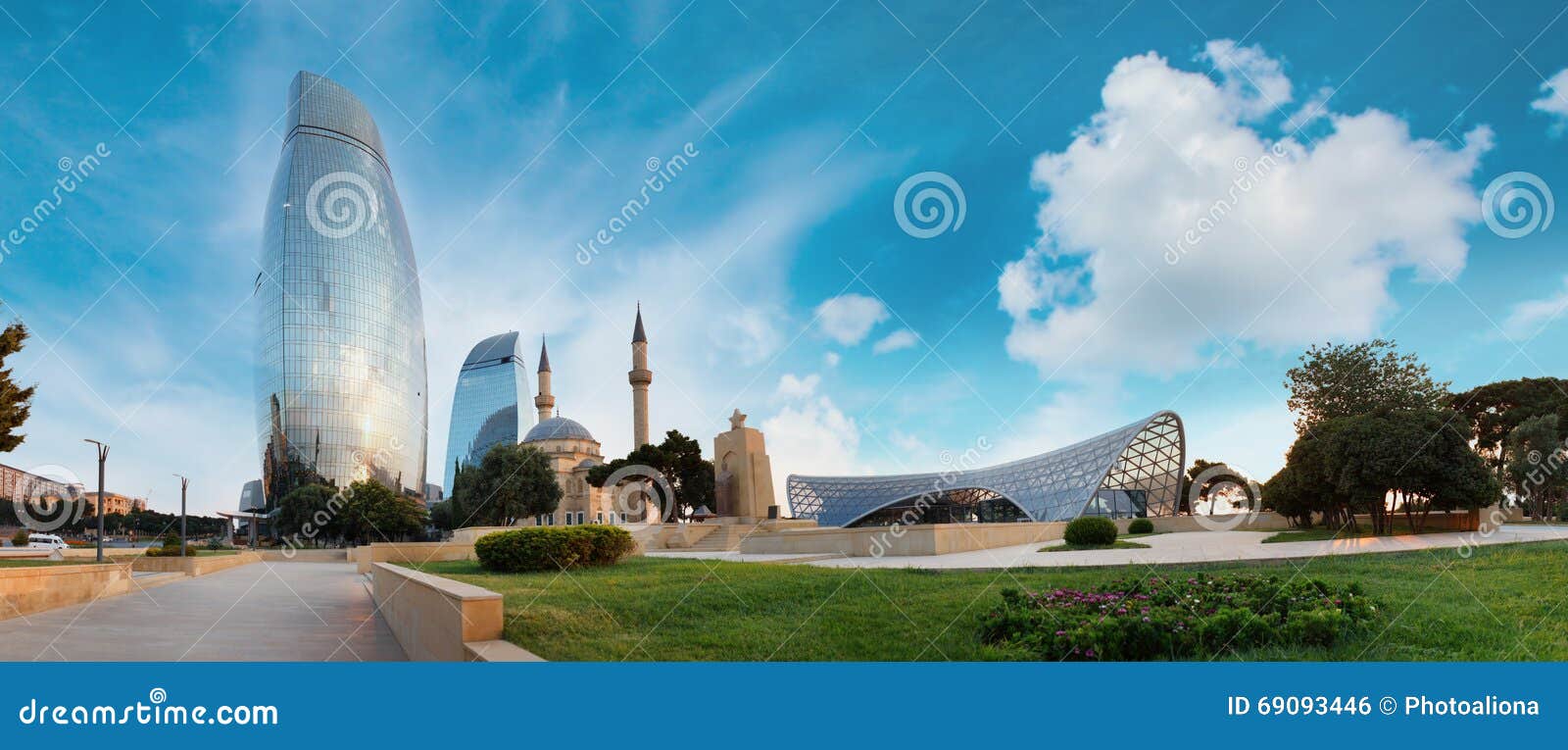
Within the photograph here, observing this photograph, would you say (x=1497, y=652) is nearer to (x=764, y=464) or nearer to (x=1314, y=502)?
(x=1314, y=502)

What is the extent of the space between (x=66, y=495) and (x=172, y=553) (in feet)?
163

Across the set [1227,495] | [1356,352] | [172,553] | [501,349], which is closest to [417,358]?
[501,349]

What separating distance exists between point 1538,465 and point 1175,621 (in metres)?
35.7

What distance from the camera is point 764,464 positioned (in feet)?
112

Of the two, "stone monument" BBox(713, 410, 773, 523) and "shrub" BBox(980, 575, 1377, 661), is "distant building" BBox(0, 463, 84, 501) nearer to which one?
"stone monument" BBox(713, 410, 773, 523)

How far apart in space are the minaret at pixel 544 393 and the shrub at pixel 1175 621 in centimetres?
9192

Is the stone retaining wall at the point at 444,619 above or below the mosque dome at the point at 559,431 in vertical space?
below

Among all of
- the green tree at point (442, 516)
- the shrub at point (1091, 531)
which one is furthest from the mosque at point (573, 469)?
the shrub at point (1091, 531)

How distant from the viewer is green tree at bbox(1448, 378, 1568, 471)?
39594 millimetres

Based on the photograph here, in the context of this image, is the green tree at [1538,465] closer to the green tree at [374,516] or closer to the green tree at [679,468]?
the green tree at [679,468]

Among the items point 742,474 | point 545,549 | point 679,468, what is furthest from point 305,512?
point 545,549

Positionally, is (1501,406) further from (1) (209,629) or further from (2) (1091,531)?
(1) (209,629)

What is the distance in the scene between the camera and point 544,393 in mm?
98812

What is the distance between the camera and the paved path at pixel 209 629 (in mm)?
7996
